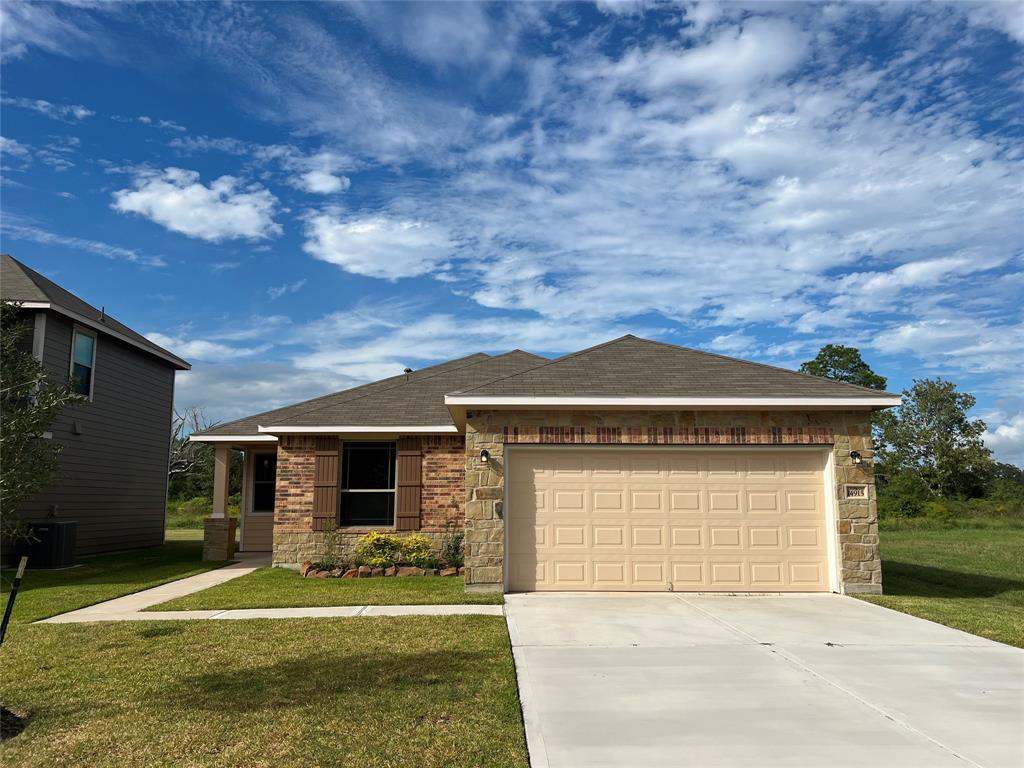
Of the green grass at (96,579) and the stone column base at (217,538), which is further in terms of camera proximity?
the stone column base at (217,538)

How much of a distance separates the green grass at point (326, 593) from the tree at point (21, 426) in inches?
102

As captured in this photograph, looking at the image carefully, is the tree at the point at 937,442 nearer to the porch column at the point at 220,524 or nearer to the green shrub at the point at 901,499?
the green shrub at the point at 901,499

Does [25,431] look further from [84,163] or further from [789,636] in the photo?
[84,163]

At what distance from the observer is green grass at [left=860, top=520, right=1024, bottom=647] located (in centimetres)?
838

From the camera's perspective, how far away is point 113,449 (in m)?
16.9

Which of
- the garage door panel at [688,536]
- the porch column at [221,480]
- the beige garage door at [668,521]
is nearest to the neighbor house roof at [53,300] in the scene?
the porch column at [221,480]

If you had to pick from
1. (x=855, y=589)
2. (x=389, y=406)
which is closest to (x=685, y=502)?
(x=855, y=589)

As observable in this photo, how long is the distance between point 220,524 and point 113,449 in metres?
4.16

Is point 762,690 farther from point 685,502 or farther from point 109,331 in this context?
point 109,331

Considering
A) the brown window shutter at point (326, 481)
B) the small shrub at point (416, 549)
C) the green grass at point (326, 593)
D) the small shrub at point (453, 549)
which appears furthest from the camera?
the brown window shutter at point (326, 481)

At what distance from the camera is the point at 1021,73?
461 inches

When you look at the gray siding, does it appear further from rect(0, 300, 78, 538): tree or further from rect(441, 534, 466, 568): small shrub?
rect(441, 534, 466, 568): small shrub

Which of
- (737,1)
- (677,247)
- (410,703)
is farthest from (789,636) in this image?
(677,247)

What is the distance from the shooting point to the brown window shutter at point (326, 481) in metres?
13.2
